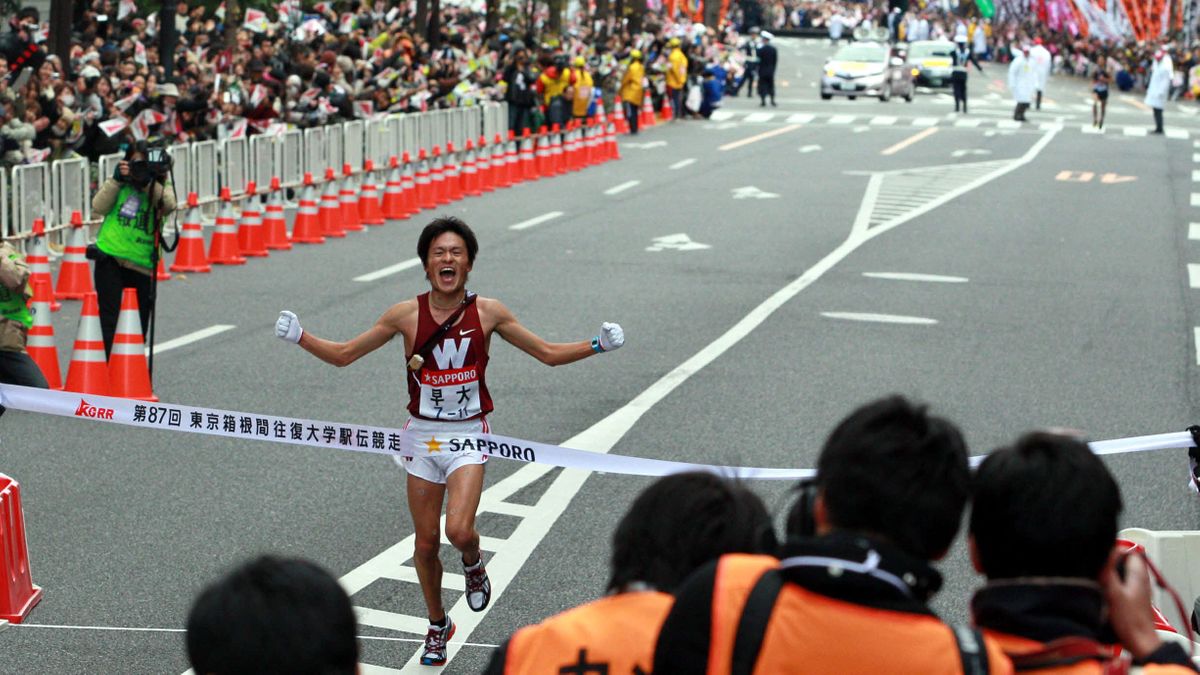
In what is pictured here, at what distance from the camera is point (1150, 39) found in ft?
244

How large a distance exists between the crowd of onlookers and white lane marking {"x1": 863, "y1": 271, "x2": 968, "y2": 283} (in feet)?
52.5

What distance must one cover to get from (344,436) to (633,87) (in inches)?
1355

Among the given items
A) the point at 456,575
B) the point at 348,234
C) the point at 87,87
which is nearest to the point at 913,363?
the point at 456,575

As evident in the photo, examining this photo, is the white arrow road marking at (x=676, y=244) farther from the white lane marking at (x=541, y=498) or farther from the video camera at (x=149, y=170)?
the video camera at (x=149, y=170)

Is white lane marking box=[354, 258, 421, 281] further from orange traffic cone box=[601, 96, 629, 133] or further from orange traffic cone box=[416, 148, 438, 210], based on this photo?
orange traffic cone box=[601, 96, 629, 133]

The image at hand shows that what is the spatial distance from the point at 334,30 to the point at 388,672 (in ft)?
99.2

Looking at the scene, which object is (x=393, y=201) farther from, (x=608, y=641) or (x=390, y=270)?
(x=608, y=641)

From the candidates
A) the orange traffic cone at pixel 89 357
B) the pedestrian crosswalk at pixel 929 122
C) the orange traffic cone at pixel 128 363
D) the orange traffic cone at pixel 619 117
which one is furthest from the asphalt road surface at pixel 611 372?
the pedestrian crosswalk at pixel 929 122

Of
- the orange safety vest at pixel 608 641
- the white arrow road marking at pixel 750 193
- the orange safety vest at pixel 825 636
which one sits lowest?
the white arrow road marking at pixel 750 193

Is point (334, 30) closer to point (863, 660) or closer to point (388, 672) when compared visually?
point (388, 672)

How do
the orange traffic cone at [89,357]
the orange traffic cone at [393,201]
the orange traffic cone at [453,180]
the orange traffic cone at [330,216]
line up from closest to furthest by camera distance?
the orange traffic cone at [89,357] → the orange traffic cone at [330,216] → the orange traffic cone at [393,201] → the orange traffic cone at [453,180]

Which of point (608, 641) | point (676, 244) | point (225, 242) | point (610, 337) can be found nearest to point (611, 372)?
point (610, 337)

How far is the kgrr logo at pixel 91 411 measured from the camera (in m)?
7.93

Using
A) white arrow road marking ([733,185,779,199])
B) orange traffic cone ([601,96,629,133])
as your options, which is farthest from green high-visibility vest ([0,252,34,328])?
orange traffic cone ([601,96,629,133])
